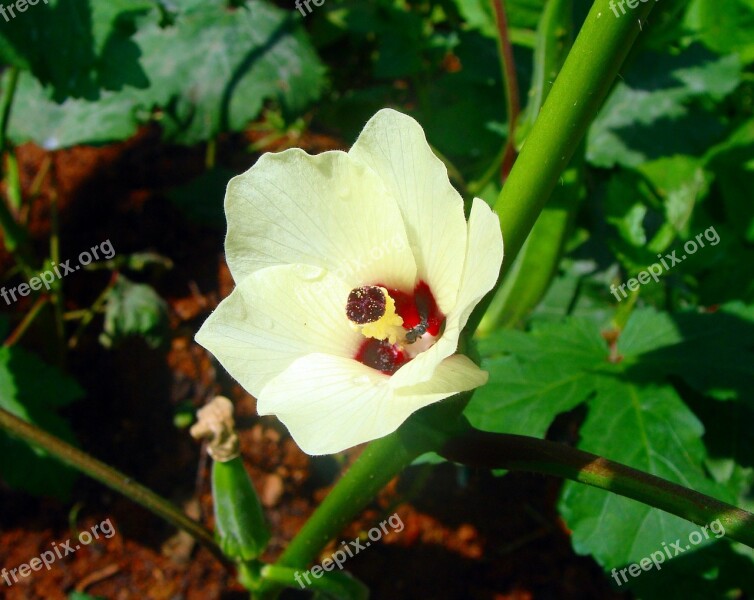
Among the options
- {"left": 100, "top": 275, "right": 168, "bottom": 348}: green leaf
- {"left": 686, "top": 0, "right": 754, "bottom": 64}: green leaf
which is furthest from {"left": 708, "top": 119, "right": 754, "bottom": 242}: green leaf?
Answer: {"left": 100, "top": 275, "right": 168, "bottom": 348}: green leaf

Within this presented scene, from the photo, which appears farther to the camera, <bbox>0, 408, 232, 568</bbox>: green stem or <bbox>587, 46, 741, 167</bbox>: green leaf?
<bbox>587, 46, 741, 167</bbox>: green leaf

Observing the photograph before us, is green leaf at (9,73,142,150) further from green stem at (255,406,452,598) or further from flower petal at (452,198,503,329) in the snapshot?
flower petal at (452,198,503,329)

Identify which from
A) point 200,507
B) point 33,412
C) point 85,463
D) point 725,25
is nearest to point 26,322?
point 33,412

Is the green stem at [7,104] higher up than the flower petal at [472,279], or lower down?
lower down

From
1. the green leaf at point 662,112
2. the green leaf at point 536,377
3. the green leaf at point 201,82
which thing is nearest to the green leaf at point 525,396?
the green leaf at point 536,377

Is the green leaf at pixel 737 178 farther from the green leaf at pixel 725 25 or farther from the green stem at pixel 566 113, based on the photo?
the green stem at pixel 566 113

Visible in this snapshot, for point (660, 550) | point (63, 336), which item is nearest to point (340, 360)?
point (660, 550)

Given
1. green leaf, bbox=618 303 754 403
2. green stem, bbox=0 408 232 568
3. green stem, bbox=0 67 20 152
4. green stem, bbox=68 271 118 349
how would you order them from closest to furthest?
1. green stem, bbox=0 408 232 568
2. green leaf, bbox=618 303 754 403
3. green stem, bbox=0 67 20 152
4. green stem, bbox=68 271 118 349
